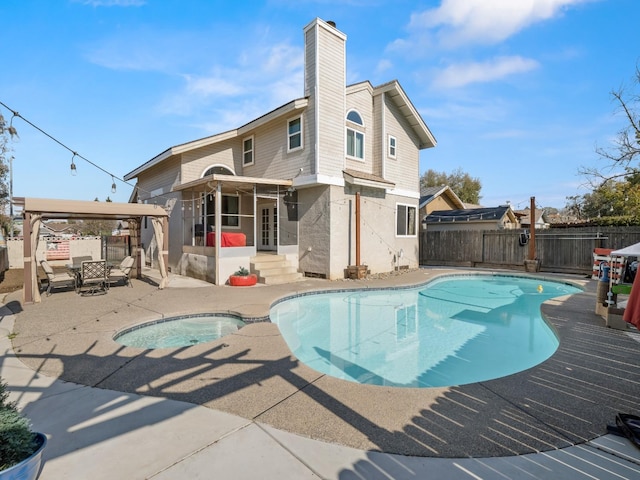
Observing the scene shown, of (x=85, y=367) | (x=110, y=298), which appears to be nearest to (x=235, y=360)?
(x=85, y=367)

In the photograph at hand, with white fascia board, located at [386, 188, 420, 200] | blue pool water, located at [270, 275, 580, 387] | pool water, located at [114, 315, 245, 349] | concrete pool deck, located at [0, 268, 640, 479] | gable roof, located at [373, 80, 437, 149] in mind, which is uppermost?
gable roof, located at [373, 80, 437, 149]

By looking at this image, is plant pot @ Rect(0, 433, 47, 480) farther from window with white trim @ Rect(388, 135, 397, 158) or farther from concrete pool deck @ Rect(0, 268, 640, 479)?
window with white trim @ Rect(388, 135, 397, 158)

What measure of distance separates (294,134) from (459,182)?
38.5 meters

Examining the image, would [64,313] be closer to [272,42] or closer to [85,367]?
[85,367]

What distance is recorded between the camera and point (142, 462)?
2412 millimetres

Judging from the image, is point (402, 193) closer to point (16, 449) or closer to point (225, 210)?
point (225, 210)

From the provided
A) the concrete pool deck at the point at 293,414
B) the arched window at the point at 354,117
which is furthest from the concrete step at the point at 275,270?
the arched window at the point at 354,117

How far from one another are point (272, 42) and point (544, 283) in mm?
14260

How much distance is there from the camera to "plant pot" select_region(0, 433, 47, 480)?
1859 mm

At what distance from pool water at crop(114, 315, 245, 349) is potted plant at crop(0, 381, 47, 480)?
153 inches

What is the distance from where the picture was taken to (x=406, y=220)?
52.7 ft

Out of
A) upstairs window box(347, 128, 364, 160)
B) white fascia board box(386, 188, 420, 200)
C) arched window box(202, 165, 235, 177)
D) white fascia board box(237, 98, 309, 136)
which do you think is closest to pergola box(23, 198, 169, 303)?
arched window box(202, 165, 235, 177)

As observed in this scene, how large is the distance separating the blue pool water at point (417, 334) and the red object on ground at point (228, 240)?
352cm

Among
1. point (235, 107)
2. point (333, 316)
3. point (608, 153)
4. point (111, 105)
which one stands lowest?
point (333, 316)
